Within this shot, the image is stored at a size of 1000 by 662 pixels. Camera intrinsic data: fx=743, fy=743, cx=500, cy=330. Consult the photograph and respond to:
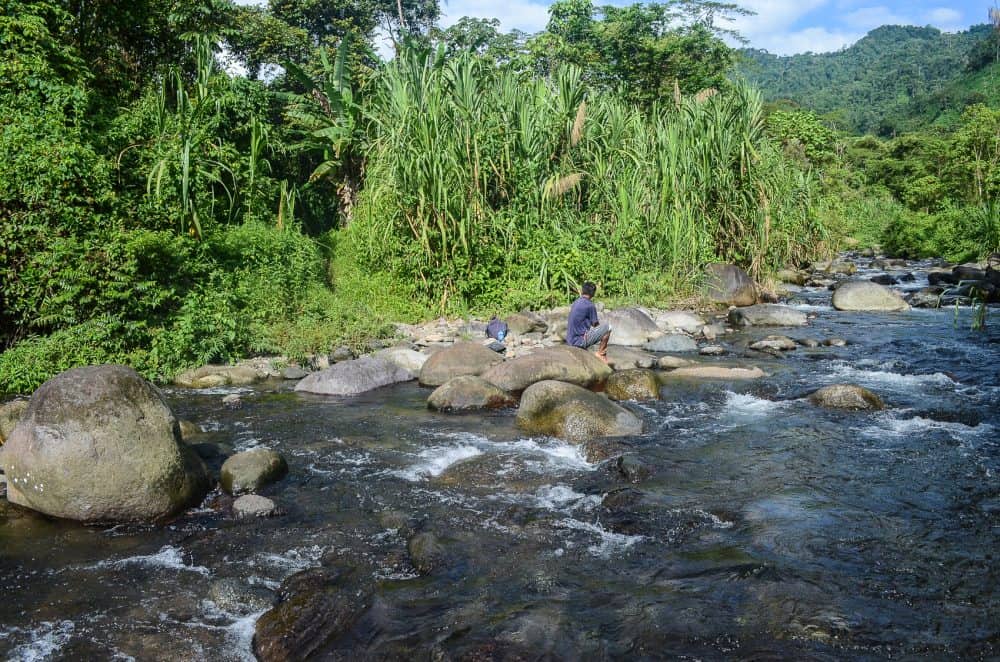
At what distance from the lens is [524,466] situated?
634 centimetres

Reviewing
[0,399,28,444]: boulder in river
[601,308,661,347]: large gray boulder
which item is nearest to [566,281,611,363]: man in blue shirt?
[601,308,661,347]: large gray boulder

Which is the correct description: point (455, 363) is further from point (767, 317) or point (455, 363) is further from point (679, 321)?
point (767, 317)

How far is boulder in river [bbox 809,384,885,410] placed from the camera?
25.7 ft

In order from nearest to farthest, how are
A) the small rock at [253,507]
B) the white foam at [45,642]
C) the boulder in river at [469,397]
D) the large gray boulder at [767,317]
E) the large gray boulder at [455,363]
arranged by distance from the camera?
the white foam at [45,642]
the small rock at [253,507]
the boulder in river at [469,397]
the large gray boulder at [455,363]
the large gray boulder at [767,317]

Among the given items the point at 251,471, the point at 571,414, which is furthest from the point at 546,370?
the point at 251,471

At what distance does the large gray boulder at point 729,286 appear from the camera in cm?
1466

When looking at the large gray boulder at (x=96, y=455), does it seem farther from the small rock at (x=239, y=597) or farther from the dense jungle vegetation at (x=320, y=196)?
A: the dense jungle vegetation at (x=320, y=196)

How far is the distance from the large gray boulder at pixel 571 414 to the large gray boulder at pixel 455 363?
206cm

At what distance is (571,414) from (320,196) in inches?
603

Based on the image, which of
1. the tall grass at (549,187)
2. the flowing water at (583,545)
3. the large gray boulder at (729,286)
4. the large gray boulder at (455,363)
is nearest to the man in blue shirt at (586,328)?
the large gray boulder at (455,363)

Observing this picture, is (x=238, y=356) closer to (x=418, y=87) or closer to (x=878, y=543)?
(x=418, y=87)

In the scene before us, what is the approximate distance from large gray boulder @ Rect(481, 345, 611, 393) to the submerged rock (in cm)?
134

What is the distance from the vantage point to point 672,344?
448 inches

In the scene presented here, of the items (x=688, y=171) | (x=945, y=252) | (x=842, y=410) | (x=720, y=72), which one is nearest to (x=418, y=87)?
(x=688, y=171)
